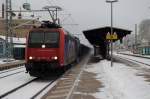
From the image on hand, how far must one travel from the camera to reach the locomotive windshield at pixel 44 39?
22422 mm

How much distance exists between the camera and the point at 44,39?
22.6 metres

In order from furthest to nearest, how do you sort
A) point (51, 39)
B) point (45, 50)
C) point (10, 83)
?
point (51, 39)
point (45, 50)
point (10, 83)

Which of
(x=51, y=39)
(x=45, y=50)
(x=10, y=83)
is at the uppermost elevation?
(x=51, y=39)

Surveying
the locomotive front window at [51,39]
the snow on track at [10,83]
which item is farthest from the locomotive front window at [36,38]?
the snow on track at [10,83]

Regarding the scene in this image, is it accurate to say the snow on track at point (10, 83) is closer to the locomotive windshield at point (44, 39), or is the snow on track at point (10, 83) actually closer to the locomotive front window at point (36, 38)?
the locomotive windshield at point (44, 39)

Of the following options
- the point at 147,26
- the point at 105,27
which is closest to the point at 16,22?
the point at 147,26

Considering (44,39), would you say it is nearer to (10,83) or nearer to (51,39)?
(51,39)

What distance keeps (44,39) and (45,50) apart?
0.74 meters

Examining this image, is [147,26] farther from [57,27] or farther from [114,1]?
[57,27]

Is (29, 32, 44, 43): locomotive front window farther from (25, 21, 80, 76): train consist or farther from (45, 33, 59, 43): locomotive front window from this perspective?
(45, 33, 59, 43): locomotive front window

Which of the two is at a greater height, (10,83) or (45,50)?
(45,50)

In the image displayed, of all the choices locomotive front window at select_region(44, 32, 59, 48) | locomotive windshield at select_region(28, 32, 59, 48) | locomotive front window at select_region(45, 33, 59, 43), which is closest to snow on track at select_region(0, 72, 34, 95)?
locomotive windshield at select_region(28, 32, 59, 48)

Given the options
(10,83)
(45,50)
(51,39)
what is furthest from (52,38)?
(10,83)

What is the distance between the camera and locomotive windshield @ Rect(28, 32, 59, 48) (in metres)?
22.4
